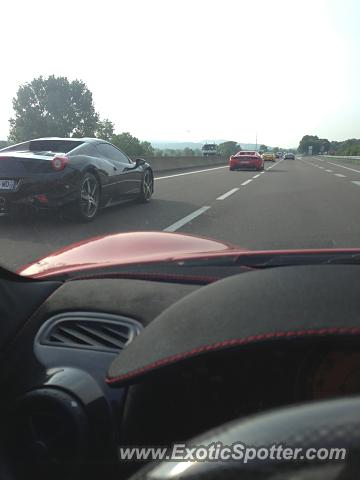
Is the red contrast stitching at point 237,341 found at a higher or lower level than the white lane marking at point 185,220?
higher

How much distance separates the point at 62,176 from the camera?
6988mm

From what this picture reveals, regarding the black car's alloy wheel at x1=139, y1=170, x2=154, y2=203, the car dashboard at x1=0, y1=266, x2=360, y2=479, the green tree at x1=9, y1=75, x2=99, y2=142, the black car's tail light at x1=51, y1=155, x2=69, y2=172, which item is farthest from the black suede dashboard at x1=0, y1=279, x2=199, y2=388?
the green tree at x1=9, y1=75, x2=99, y2=142

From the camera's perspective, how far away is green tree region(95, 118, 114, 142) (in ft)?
303

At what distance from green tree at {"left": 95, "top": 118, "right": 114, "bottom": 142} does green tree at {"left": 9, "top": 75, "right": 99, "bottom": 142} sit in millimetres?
2553

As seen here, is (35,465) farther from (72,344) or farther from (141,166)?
(141,166)

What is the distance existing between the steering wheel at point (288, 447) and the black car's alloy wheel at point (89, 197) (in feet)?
22.4

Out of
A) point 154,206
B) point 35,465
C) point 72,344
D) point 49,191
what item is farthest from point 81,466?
point 154,206

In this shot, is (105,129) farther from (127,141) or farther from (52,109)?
(52,109)

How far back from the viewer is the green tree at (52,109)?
8500cm

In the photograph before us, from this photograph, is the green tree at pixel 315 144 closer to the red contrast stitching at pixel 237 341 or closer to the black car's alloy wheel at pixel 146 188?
the black car's alloy wheel at pixel 146 188

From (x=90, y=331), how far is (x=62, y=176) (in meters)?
5.68

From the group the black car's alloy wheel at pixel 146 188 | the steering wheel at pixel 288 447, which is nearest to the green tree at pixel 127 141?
the black car's alloy wheel at pixel 146 188

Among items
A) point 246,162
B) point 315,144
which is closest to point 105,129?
point 246,162

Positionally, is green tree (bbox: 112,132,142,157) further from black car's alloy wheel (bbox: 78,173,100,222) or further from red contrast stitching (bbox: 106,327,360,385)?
red contrast stitching (bbox: 106,327,360,385)
